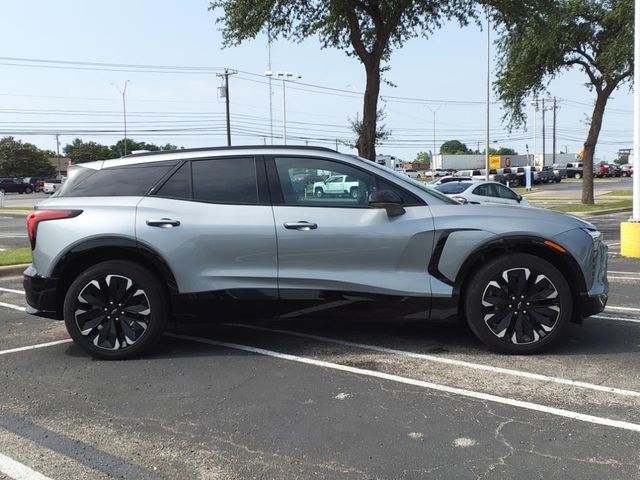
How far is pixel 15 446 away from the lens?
3.58 metres

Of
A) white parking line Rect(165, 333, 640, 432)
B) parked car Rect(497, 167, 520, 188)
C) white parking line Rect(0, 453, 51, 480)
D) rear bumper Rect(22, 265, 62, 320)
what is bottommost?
white parking line Rect(0, 453, 51, 480)

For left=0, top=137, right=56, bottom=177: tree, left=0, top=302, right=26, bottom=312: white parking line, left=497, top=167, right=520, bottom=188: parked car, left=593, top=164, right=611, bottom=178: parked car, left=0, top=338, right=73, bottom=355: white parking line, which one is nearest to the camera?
left=0, top=338, right=73, bottom=355: white parking line

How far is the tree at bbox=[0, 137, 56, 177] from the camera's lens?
96.9 metres

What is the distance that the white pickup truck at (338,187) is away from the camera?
5.13 metres

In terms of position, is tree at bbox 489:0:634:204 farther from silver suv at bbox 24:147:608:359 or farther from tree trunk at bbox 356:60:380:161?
silver suv at bbox 24:147:608:359

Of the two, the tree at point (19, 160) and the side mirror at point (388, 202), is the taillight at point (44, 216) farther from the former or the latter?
the tree at point (19, 160)

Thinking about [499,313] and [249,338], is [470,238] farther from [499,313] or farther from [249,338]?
[249,338]

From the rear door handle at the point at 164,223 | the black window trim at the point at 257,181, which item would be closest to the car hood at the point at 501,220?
the black window trim at the point at 257,181

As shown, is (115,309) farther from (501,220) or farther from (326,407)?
(501,220)

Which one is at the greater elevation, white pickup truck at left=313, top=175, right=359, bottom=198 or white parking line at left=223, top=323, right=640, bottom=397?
white pickup truck at left=313, top=175, right=359, bottom=198

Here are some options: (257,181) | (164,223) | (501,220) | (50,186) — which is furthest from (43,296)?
(50,186)

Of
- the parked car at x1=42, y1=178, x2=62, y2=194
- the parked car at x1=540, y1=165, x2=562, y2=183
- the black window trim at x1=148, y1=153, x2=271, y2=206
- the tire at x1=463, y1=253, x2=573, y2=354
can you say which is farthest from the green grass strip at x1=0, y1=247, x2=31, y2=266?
the parked car at x1=540, y1=165, x2=562, y2=183

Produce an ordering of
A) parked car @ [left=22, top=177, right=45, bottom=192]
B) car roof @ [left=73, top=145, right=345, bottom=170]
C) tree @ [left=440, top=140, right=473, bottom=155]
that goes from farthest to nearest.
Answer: tree @ [left=440, top=140, right=473, bottom=155] < parked car @ [left=22, top=177, right=45, bottom=192] < car roof @ [left=73, top=145, right=345, bottom=170]

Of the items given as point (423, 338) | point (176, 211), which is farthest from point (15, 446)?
point (423, 338)
